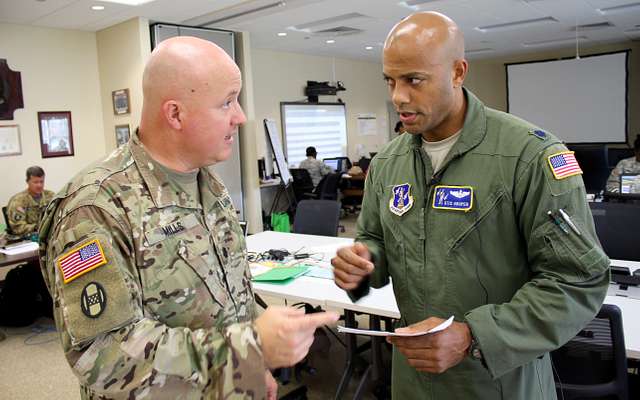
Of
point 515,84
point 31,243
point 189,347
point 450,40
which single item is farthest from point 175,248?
point 515,84

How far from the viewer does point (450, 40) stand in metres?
1.31

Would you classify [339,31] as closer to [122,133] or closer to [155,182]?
[122,133]

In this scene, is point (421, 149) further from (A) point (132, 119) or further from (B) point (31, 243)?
(A) point (132, 119)

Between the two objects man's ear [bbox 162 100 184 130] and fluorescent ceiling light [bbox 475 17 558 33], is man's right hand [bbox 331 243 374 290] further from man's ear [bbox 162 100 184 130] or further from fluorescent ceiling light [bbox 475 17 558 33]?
fluorescent ceiling light [bbox 475 17 558 33]

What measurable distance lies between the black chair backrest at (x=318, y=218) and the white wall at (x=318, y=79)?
14.6ft

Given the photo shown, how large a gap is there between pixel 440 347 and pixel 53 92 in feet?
21.1

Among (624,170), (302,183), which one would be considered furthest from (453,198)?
(302,183)

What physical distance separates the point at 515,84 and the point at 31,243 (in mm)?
A: 10158

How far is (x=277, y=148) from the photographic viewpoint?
27.4ft

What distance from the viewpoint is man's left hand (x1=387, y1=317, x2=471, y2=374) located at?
1175 mm

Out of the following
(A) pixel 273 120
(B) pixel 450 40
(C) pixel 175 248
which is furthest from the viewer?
(A) pixel 273 120

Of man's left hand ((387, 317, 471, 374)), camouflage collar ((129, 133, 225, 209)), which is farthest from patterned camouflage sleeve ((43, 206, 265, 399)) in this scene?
man's left hand ((387, 317, 471, 374))

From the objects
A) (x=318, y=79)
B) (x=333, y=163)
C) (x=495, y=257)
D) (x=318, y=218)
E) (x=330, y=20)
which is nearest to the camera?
(x=495, y=257)

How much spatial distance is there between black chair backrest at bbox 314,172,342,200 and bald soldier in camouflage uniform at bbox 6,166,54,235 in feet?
13.2
